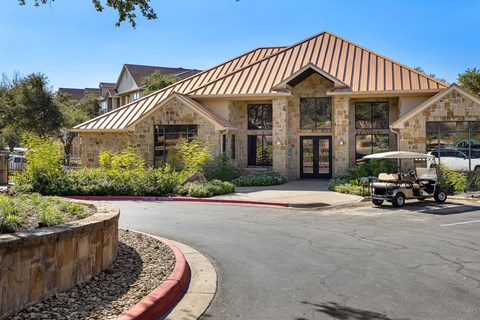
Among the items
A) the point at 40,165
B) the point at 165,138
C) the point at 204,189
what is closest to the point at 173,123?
the point at 165,138

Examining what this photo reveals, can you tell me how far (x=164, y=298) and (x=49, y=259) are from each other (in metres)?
1.46

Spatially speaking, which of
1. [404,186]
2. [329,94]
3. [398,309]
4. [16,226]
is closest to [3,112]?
[329,94]

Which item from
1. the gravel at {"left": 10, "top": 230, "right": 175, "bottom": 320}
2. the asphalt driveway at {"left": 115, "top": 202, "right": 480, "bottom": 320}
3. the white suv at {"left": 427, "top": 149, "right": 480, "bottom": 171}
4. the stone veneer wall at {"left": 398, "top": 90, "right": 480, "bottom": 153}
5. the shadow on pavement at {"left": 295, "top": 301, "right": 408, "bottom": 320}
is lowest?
the shadow on pavement at {"left": 295, "top": 301, "right": 408, "bottom": 320}

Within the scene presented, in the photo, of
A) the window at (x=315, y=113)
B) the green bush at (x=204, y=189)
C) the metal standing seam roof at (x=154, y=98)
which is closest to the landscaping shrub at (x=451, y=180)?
the window at (x=315, y=113)

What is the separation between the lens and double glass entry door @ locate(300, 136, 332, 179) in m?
26.5

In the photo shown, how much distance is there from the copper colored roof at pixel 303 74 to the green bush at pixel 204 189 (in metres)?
7.64

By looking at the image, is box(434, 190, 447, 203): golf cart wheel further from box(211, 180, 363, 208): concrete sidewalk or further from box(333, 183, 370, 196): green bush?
box(211, 180, 363, 208): concrete sidewalk

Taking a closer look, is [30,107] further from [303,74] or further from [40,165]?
[303,74]

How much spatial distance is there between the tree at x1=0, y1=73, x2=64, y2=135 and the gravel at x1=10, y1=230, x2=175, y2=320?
108ft

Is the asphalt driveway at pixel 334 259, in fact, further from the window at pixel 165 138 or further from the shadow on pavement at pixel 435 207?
the window at pixel 165 138

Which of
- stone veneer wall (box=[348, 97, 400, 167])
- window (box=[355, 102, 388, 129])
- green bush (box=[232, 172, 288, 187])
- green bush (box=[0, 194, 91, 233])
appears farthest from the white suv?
green bush (box=[0, 194, 91, 233])

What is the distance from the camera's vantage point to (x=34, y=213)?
693cm

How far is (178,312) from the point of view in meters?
5.41

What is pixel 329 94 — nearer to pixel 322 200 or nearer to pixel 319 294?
pixel 322 200
